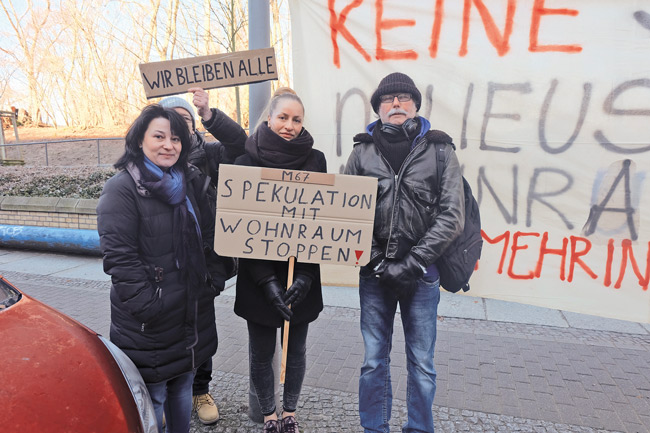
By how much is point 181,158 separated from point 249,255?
2.10 feet

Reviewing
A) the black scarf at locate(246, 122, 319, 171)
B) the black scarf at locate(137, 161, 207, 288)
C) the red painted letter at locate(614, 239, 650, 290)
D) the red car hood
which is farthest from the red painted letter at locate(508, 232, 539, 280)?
the red car hood

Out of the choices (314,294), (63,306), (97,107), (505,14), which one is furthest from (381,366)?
(97,107)

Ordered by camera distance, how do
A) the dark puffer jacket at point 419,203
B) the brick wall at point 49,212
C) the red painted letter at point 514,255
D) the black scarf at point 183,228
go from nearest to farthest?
the black scarf at point 183,228 < the dark puffer jacket at point 419,203 < the red painted letter at point 514,255 < the brick wall at point 49,212

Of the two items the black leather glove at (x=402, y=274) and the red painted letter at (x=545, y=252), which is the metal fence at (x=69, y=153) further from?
the black leather glove at (x=402, y=274)

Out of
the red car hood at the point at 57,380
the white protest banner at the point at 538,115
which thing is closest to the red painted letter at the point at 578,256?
the white protest banner at the point at 538,115

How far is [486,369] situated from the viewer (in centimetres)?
355

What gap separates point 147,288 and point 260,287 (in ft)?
2.03

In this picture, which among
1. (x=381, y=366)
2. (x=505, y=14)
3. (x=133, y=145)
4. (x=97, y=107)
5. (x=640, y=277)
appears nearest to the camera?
(x=133, y=145)

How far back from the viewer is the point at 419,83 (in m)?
3.87

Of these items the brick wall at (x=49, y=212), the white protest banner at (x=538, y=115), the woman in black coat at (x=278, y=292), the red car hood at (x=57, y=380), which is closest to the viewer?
the red car hood at (x=57, y=380)

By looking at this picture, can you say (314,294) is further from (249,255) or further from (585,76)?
(585,76)

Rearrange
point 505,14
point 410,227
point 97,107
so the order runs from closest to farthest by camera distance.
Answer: point 410,227 → point 505,14 → point 97,107

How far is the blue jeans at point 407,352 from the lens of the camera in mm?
2422

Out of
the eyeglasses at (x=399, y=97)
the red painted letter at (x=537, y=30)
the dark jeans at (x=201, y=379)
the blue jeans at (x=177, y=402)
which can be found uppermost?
the red painted letter at (x=537, y=30)
